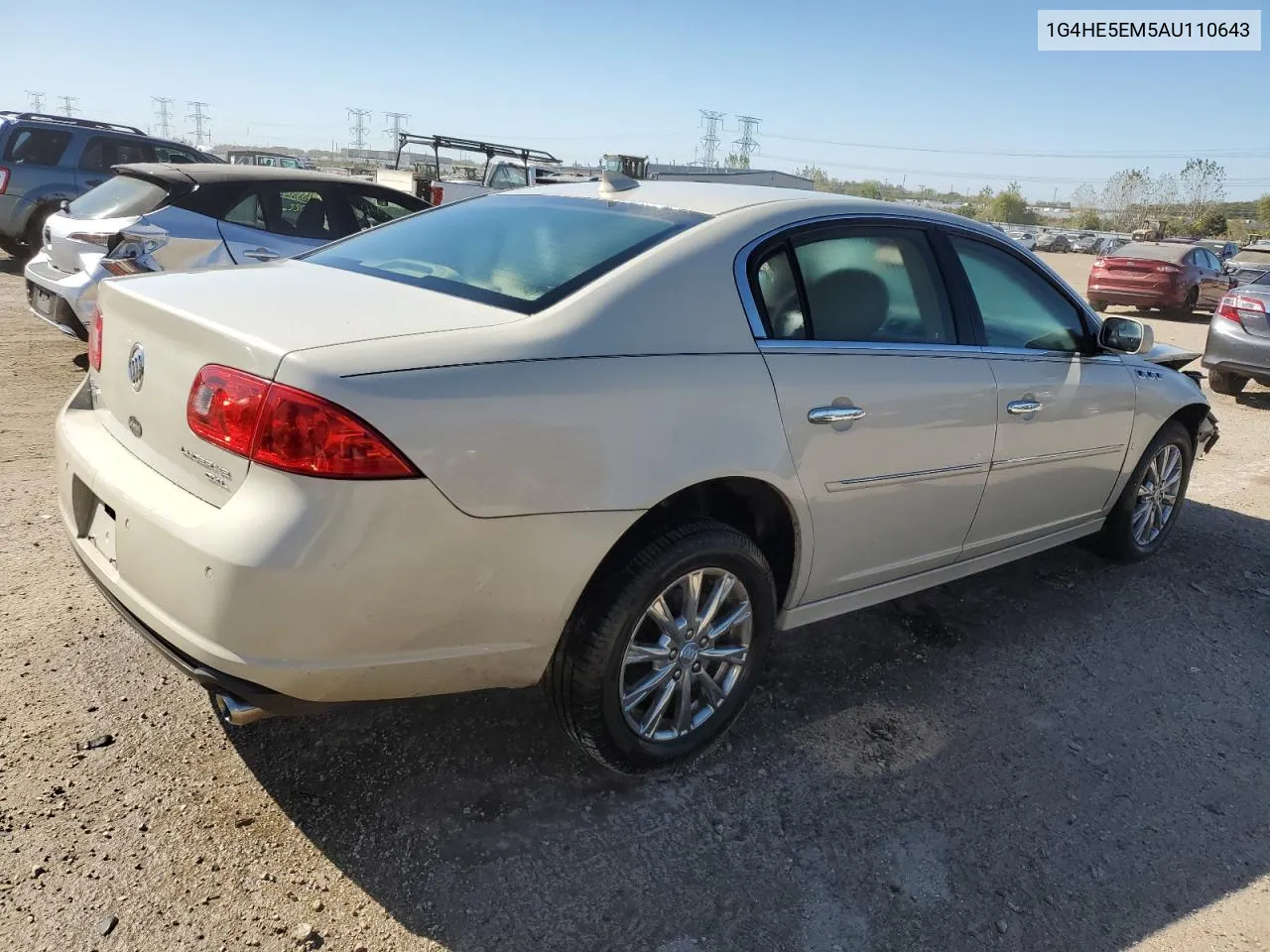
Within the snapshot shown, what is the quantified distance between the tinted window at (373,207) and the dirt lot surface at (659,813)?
466 centimetres

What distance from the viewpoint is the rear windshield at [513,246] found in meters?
2.62

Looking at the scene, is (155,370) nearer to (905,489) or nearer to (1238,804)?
(905,489)

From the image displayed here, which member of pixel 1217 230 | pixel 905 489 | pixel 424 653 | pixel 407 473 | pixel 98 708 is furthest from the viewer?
pixel 1217 230

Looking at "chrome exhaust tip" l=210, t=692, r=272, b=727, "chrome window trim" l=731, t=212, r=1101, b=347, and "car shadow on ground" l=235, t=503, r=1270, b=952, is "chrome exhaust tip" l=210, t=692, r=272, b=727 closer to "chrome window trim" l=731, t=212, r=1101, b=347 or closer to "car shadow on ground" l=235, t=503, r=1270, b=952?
"car shadow on ground" l=235, t=503, r=1270, b=952

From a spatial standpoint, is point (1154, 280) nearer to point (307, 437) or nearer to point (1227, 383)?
point (1227, 383)

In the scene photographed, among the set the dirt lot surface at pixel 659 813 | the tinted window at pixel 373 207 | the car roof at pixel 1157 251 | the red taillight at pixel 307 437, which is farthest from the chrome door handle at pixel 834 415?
the car roof at pixel 1157 251

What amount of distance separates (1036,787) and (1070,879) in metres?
0.40

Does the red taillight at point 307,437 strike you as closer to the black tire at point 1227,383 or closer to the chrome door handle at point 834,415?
the chrome door handle at point 834,415

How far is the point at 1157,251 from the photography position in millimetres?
17906

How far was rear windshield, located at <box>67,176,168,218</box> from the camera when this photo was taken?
6.71 metres

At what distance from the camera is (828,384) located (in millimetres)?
2857

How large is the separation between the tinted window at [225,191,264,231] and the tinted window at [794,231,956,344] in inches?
205

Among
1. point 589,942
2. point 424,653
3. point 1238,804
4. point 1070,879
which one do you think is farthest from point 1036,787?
point 424,653

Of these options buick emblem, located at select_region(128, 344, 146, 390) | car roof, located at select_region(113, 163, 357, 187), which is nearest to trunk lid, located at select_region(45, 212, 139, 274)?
car roof, located at select_region(113, 163, 357, 187)
